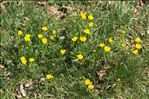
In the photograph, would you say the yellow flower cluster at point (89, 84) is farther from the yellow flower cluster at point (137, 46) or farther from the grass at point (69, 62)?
the yellow flower cluster at point (137, 46)

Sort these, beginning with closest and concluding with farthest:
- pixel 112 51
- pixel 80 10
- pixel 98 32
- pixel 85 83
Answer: pixel 85 83 → pixel 112 51 → pixel 98 32 → pixel 80 10

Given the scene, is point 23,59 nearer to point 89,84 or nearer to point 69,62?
point 69,62

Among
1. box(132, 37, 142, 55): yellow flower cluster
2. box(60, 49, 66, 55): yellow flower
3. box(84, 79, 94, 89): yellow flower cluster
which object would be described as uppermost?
box(60, 49, 66, 55): yellow flower

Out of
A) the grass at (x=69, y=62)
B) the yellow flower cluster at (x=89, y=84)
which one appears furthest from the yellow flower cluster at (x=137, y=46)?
the yellow flower cluster at (x=89, y=84)

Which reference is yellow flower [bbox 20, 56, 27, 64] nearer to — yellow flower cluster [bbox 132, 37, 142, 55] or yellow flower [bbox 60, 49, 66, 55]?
yellow flower [bbox 60, 49, 66, 55]

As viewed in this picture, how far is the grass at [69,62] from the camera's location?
15.2 ft

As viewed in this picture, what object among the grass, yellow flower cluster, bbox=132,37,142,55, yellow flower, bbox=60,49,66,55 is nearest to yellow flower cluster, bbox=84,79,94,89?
the grass

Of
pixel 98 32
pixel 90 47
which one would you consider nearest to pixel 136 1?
pixel 98 32

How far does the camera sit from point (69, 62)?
485 cm

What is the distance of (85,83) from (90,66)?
1.01 ft

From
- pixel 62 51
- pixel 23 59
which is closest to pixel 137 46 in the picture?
pixel 62 51

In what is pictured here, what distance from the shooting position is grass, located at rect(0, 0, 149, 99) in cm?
462

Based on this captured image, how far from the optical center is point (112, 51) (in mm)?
4879

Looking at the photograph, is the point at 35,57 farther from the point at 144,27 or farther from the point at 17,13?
the point at 144,27
